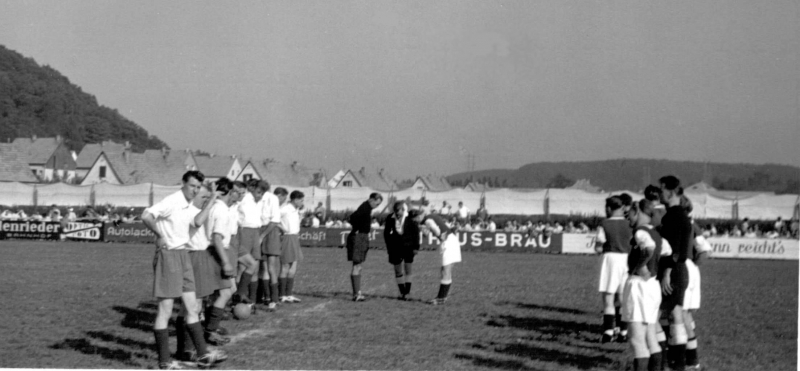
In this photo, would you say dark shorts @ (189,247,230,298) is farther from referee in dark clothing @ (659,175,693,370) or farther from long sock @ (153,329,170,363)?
referee in dark clothing @ (659,175,693,370)

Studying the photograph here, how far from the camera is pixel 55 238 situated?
117ft

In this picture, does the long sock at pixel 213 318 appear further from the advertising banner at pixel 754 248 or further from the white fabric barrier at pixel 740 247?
the advertising banner at pixel 754 248

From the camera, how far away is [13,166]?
56656 mm

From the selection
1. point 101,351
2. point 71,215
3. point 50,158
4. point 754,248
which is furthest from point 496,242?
point 50,158

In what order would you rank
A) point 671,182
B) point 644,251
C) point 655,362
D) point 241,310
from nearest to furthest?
point 644,251 → point 655,362 → point 671,182 → point 241,310

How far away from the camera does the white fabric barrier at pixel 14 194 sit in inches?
1644

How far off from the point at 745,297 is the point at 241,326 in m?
9.88

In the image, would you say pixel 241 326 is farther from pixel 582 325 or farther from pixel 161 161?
pixel 161 161

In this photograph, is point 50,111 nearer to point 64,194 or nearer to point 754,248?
point 64,194

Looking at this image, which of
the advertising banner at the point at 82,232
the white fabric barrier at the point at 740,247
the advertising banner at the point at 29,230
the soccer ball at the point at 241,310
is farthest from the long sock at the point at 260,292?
the advertising banner at the point at 29,230

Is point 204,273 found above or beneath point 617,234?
beneath

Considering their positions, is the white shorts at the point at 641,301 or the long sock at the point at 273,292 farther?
the long sock at the point at 273,292

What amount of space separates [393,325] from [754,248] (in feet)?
78.0

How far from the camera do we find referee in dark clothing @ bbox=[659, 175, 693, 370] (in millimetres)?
7785
